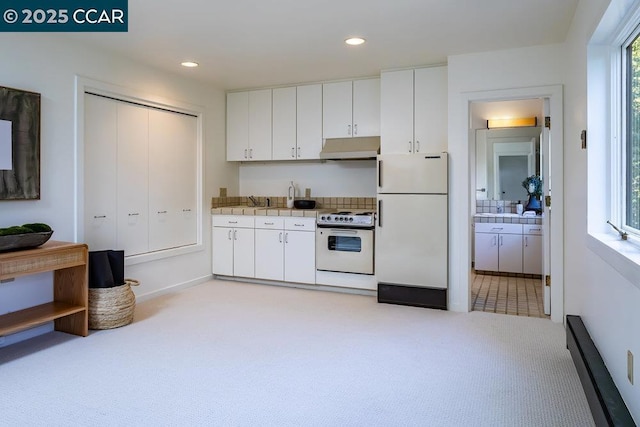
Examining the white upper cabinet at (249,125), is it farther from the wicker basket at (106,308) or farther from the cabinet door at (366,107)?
the wicker basket at (106,308)

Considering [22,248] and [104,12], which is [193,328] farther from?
[104,12]

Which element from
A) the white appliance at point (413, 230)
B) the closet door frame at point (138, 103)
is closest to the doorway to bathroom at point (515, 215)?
the white appliance at point (413, 230)

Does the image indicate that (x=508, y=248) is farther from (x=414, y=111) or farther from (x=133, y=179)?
(x=133, y=179)

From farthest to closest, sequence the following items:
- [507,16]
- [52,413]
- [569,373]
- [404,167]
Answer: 1. [404,167]
2. [507,16]
3. [569,373]
4. [52,413]

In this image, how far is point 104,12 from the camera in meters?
3.23

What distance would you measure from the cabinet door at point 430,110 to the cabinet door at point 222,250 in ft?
7.97

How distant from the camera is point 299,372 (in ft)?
8.81

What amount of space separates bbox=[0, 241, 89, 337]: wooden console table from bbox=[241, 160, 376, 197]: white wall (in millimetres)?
2797

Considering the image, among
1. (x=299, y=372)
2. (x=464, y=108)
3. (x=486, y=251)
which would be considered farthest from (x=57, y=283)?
(x=486, y=251)

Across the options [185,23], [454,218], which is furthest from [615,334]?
[185,23]

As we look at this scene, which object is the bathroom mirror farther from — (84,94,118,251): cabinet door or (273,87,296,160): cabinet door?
(84,94,118,251): cabinet door

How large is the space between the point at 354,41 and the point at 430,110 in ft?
3.61

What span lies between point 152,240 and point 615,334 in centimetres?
395

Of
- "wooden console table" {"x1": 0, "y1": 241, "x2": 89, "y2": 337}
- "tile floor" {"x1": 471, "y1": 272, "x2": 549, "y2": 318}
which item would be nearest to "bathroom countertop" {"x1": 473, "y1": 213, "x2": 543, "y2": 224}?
"tile floor" {"x1": 471, "y1": 272, "x2": 549, "y2": 318}
